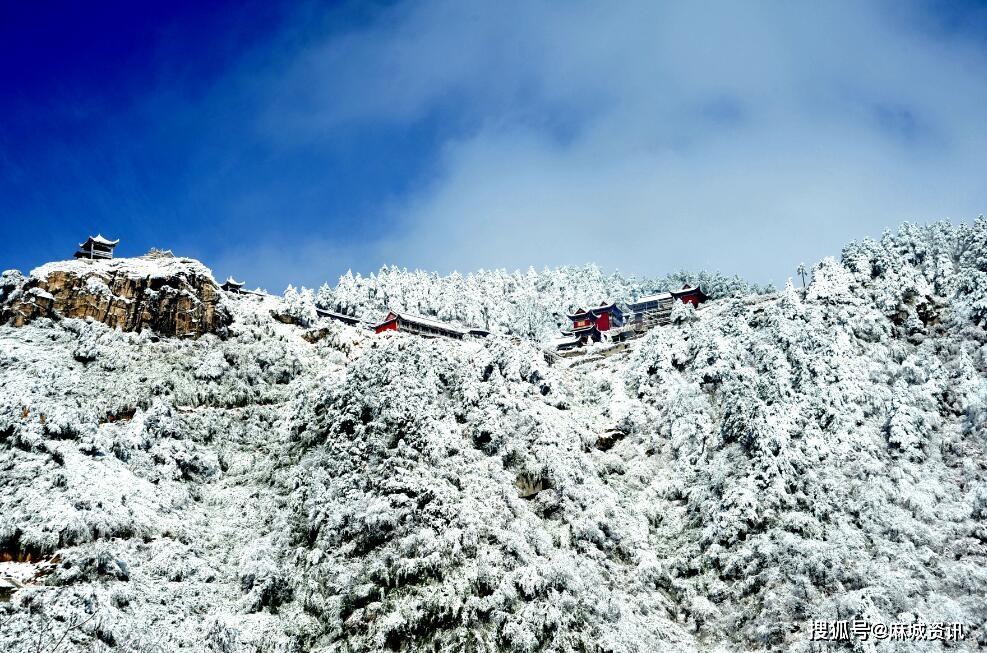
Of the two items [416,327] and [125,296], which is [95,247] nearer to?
[125,296]

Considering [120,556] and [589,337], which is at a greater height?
[589,337]

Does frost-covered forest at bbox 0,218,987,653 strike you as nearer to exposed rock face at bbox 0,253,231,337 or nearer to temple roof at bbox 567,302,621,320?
exposed rock face at bbox 0,253,231,337

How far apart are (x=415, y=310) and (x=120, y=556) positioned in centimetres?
8336

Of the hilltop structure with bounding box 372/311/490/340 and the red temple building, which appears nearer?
the red temple building

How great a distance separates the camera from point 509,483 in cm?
4841

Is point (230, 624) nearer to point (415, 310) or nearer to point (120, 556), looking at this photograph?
point (120, 556)

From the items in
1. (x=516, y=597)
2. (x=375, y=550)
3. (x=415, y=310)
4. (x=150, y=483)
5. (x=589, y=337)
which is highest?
(x=415, y=310)

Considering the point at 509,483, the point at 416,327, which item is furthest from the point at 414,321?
the point at 509,483

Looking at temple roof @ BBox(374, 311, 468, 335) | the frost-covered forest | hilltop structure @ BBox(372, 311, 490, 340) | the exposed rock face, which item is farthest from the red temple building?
the exposed rock face

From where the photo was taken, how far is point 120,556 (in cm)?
4050

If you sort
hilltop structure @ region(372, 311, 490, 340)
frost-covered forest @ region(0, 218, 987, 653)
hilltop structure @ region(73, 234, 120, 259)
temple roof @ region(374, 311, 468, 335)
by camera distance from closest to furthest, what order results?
frost-covered forest @ region(0, 218, 987, 653)
hilltop structure @ region(73, 234, 120, 259)
hilltop structure @ region(372, 311, 490, 340)
temple roof @ region(374, 311, 468, 335)

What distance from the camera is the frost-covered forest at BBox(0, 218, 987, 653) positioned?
Answer: 124ft

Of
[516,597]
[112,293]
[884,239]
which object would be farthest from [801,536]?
[112,293]

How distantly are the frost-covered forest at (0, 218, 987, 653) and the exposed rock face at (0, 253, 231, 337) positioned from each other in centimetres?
157
